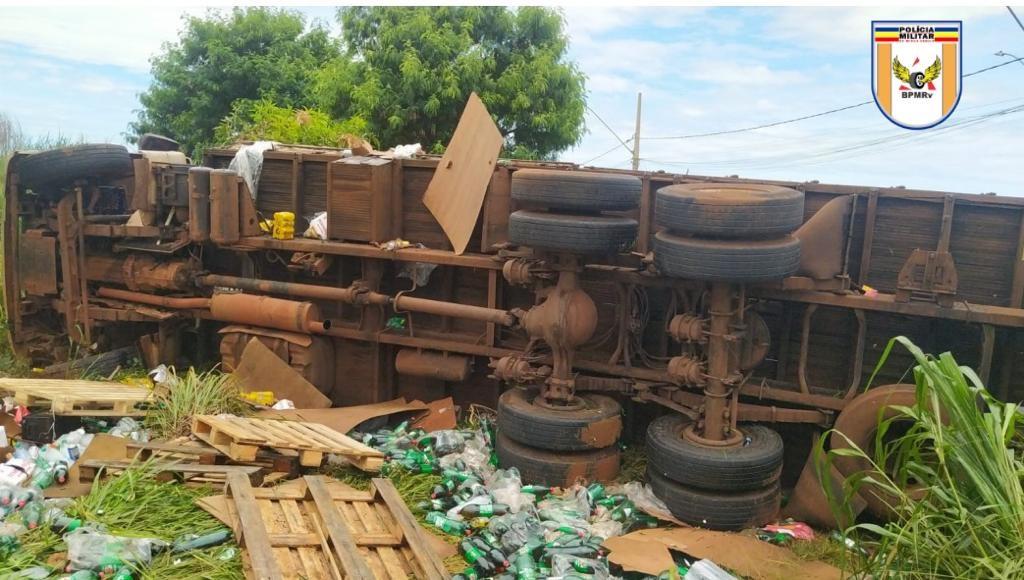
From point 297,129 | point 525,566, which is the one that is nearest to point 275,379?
point 525,566

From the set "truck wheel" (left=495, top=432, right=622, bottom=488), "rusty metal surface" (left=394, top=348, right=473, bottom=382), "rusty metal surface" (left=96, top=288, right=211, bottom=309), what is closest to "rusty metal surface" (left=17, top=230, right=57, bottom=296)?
"rusty metal surface" (left=96, top=288, right=211, bottom=309)

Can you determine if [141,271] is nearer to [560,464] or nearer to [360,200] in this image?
[360,200]

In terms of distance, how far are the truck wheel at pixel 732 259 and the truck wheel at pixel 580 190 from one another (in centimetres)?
59

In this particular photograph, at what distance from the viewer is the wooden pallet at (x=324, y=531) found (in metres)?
4.42

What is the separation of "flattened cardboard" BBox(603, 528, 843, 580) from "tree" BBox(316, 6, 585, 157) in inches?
669

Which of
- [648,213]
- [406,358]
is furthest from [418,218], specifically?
[648,213]

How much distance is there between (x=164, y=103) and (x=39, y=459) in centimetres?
2734

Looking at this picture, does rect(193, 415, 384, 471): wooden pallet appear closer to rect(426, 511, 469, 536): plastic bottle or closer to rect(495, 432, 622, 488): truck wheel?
rect(426, 511, 469, 536): plastic bottle

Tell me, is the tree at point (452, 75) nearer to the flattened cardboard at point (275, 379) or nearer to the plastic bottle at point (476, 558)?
the flattened cardboard at point (275, 379)

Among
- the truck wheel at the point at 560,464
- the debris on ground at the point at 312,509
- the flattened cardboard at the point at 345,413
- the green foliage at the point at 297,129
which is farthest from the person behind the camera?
the green foliage at the point at 297,129

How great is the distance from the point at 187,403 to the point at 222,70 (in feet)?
85.1

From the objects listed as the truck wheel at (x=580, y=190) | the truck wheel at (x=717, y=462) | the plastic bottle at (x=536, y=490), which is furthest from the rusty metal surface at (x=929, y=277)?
the plastic bottle at (x=536, y=490)

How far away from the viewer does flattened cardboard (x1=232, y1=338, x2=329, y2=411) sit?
722 cm

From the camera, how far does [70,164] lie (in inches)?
312
